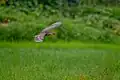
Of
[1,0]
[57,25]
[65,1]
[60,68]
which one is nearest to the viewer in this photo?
[60,68]

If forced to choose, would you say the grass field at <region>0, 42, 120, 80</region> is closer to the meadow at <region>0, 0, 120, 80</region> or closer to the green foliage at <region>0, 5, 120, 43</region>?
the meadow at <region>0, 0, 120, 80</region>

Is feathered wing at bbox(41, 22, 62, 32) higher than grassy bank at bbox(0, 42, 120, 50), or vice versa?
feathered wing at bbox(41, 22, 62, 32)

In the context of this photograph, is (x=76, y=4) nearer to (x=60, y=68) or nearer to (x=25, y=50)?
(x=25, y=50)

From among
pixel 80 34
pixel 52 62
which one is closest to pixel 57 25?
pixel 80 34

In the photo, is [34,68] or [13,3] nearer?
[34,68]

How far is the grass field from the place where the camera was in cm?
739

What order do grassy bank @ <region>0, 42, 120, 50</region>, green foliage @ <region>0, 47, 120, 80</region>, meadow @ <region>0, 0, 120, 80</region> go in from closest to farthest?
1. green foliage @ <region>0, 47, 120, 80</region>
2. meadow @ <region>0, 0, 120, 80</region>
3. grassy bank @ <region>0, 42, 120, 50</region>

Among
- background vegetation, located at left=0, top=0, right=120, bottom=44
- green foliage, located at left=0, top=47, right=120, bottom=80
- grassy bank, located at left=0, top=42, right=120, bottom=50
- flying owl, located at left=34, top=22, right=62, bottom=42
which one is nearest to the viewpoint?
green foliage, located at left=0, top=47, right=120, bottom=80

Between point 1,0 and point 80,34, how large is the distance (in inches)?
124

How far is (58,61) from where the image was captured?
28.4 feet

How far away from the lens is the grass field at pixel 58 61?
291 inches

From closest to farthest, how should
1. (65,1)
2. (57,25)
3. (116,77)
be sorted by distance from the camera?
(116,77), (57,25), (65,1)

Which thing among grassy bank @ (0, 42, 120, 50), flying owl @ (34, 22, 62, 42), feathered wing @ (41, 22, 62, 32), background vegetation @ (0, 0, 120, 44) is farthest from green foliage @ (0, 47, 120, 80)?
background vegetation @ (0, 0, 120, 44)

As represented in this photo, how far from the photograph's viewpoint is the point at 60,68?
8047 millimetres
